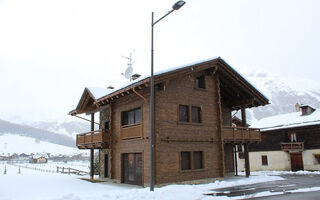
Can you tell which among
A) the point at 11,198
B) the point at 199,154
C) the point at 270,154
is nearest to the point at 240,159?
the point at 270,154

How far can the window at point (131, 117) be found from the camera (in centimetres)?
2081

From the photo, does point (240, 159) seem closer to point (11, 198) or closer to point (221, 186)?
point (221, 186)

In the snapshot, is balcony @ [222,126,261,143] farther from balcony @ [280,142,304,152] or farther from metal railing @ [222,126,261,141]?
balcony @ [280,142,304,152]

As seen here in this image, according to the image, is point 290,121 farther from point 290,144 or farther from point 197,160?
point 197,160

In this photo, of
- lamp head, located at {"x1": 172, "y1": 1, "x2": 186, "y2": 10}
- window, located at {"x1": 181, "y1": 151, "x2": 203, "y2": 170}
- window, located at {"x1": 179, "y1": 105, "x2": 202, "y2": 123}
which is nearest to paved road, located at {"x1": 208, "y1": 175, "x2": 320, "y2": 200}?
window, located at {"x1": 181, "y1": 151, "x2": 203, "y2": 170}

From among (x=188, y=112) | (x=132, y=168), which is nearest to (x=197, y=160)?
(x=188, y=112)

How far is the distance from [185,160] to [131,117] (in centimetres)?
498

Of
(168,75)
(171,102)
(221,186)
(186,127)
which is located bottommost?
(221,186)

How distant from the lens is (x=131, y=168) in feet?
67.9

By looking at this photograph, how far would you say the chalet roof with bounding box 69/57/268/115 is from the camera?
1914 centimetres

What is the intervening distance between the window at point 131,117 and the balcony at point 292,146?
2241 cm

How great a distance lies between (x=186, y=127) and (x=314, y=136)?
21.1m

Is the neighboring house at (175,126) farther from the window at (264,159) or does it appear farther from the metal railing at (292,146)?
the window at (264,159)

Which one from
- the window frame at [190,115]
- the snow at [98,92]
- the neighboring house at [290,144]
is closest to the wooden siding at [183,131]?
the window frame at [190,115]
